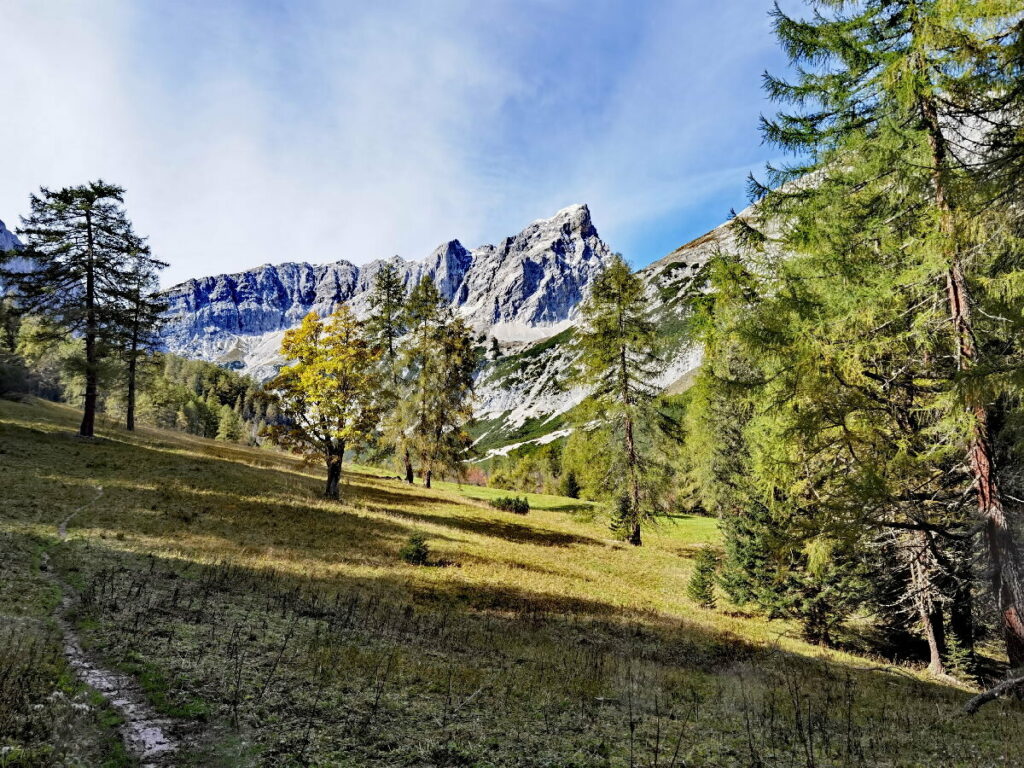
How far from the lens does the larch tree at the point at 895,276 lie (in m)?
8.83

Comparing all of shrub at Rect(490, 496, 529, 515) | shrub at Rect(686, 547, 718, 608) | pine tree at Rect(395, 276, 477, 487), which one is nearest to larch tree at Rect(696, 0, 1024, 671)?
shrub at Rect(686, 547, 718, 608)

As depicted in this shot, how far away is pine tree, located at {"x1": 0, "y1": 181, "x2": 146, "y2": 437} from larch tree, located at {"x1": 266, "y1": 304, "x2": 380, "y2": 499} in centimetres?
1152

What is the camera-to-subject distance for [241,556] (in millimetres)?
14695

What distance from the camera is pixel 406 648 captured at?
9.66 metres

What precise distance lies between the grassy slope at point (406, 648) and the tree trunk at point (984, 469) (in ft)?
5.73

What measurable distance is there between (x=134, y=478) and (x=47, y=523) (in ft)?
27.0

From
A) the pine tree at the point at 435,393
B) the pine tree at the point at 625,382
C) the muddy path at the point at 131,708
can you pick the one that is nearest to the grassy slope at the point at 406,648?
the muddy path at the point at 131,708

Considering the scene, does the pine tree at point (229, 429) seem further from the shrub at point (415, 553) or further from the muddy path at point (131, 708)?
the muddy path at point (131, 708)

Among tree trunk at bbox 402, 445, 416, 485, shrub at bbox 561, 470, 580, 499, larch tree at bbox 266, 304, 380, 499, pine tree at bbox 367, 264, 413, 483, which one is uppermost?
pine tree at bbox 367, 264, 413, 483

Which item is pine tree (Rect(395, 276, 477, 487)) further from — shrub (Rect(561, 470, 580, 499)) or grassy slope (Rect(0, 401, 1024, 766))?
shrub (Rect(561, 470, 580, 499))

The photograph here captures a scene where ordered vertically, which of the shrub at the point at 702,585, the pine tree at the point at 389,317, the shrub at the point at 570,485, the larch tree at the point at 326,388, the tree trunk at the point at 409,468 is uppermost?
the pine tree at the point at 389,317

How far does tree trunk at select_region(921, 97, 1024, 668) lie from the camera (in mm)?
9219

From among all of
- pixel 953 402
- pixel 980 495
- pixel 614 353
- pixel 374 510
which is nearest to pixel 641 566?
pixel 614 353

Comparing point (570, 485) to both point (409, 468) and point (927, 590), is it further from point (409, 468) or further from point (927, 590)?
point (927, 590)
